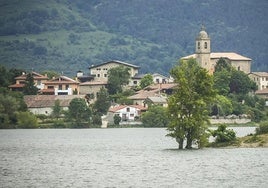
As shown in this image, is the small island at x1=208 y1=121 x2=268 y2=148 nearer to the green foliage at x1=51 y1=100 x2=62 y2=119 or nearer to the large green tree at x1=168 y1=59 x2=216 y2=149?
the large green tree at x1=168 y1=59 x2=216 y2=149

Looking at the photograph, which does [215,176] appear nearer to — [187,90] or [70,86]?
[187,90]

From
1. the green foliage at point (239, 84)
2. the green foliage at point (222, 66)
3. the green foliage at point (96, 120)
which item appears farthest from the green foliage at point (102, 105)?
the green foliage at point (222, 66)

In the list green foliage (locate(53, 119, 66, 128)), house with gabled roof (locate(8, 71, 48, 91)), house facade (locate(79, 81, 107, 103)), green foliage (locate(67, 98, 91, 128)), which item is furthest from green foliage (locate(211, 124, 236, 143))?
house facade (locate(79, 81, 107, 103))

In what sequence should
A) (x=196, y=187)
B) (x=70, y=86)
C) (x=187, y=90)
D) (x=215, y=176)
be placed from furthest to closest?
1. (x=70, y=86)
2. (x=187, y=90)
3. (x=215, y=176)
4. (x=196, y=187)

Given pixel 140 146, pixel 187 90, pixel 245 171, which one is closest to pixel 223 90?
pixel 140 146

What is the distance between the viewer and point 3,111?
143875 mm

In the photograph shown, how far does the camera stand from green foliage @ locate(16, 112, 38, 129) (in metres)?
145

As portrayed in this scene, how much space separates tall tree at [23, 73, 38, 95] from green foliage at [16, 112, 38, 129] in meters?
32.9

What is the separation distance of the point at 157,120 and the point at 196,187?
88893 millimetres

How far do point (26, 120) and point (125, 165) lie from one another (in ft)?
227

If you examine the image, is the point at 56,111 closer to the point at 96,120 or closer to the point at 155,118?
the point at 96,120

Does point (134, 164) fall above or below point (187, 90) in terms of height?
below

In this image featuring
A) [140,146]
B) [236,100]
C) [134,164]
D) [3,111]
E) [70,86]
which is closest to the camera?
[134,164]

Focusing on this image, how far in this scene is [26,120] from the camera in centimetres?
14550
